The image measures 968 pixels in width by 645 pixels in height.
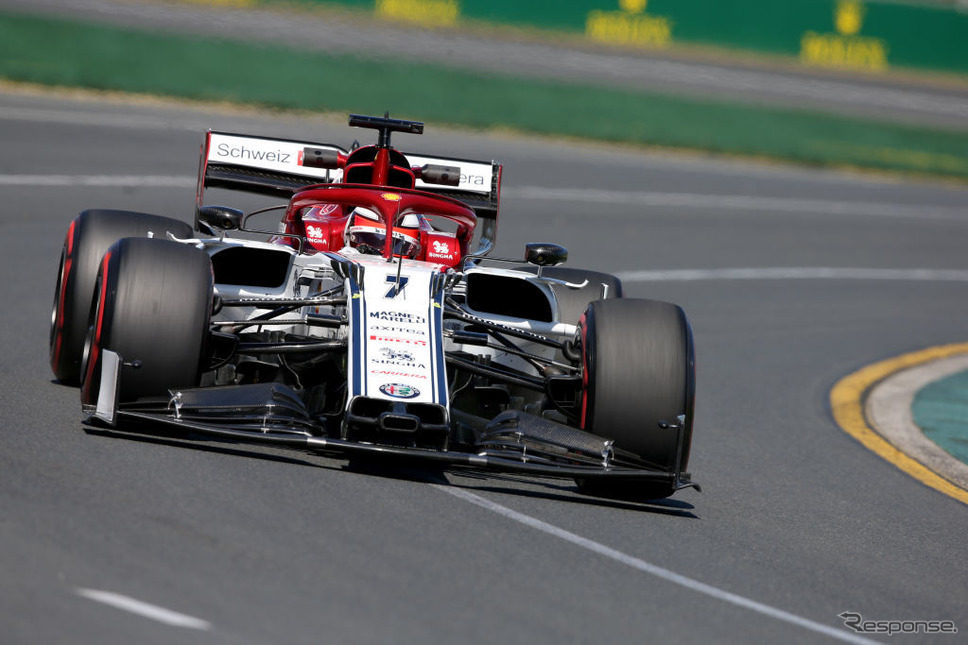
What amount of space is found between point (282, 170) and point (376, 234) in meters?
1.56

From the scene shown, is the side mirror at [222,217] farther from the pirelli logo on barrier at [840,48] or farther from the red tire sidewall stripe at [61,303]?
the pirelli logo on barrier at [840,48]

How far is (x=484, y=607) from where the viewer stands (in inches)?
203

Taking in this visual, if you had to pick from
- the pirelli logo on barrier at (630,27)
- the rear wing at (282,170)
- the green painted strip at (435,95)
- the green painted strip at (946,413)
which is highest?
the pirelli logo on barrier at (630,27)

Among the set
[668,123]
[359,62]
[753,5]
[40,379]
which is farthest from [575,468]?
[753,5]

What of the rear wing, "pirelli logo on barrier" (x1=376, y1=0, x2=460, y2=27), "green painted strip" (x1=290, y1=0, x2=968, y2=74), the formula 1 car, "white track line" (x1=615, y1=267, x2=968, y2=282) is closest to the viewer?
the formula 1 car

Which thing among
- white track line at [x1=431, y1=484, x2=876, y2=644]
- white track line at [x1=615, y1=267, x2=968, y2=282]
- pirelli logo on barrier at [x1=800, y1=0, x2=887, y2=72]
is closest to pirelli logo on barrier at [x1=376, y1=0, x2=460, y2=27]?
pirelli logo on barrier at [x1=800, y1=0, x2=887, y2=72]

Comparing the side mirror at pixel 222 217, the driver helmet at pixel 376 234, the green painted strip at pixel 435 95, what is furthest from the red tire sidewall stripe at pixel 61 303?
the green painted strip at pixel 435 95

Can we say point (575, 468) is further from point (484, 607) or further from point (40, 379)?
point (40, 379)

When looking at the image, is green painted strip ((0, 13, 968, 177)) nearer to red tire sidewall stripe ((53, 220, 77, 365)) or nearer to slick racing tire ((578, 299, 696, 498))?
red tire sidewall stripe ((53, 220, 77, 365))

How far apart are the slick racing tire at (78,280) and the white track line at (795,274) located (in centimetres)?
762

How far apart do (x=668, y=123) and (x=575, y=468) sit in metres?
19.7

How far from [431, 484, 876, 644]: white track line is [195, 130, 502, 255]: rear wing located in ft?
11.1

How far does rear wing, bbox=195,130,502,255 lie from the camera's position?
32.2 feet

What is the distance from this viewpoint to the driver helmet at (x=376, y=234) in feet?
28.6
